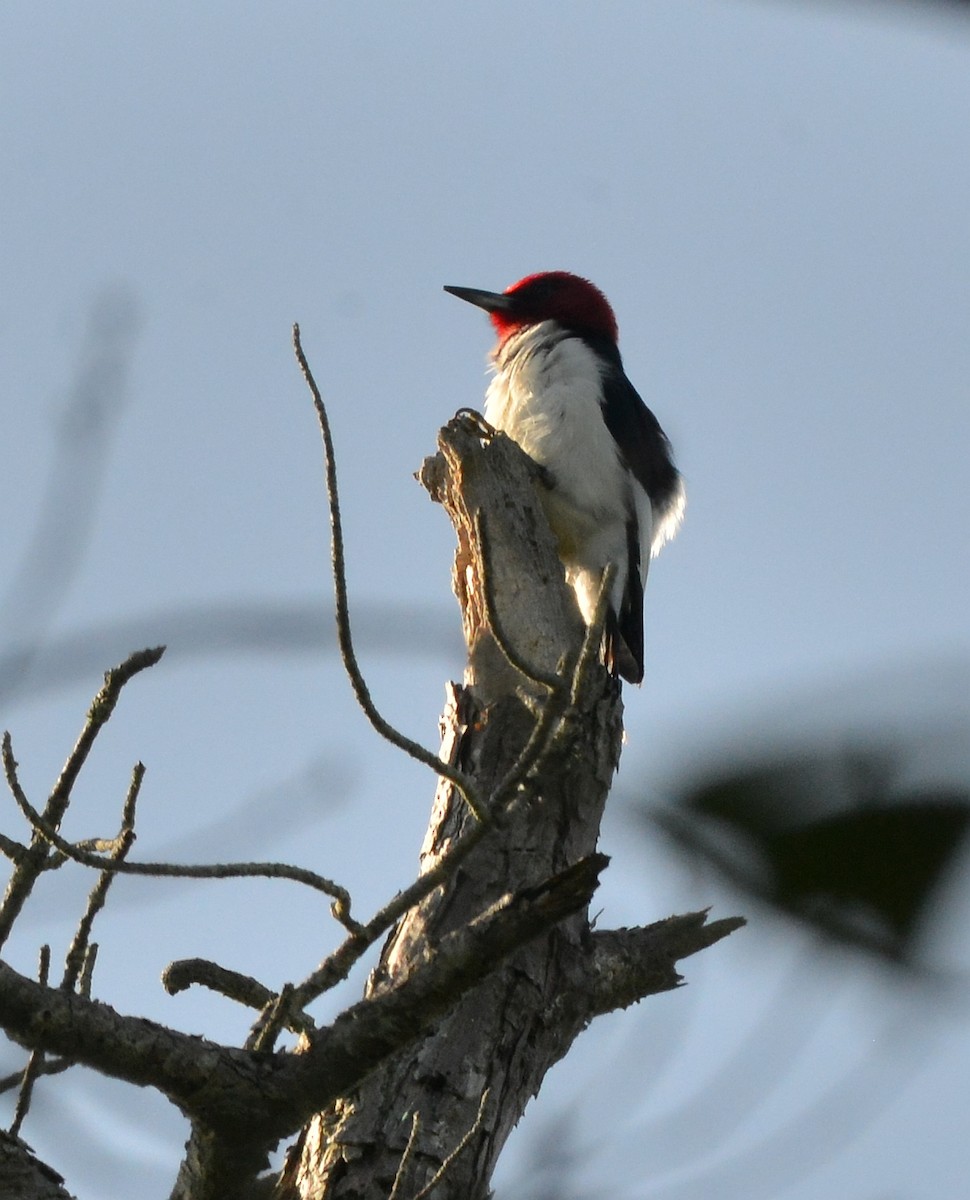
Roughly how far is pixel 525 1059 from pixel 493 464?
6.53 feet

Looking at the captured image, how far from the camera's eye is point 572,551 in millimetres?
5566

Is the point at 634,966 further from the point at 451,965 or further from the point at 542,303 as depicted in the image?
the point at 542,303

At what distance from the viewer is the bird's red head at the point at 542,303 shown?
294 inches

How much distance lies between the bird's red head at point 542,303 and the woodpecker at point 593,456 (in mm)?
197

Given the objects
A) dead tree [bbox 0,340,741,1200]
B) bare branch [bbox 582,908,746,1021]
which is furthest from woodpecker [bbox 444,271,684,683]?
bare branch [bbox 582,908,746,1021]

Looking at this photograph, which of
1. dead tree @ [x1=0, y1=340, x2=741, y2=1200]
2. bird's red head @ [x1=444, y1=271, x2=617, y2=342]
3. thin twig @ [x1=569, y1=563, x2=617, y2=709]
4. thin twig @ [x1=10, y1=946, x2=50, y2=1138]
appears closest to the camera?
thin twig @ [x1=569, y1=563, x2=617, y2=709]

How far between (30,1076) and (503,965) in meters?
0.96

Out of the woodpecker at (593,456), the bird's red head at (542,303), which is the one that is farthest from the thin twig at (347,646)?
the bird's red head at (542,303)

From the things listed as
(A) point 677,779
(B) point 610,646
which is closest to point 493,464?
(B) point 610,646

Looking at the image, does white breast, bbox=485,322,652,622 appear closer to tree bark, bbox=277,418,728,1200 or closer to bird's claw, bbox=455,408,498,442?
bird's claw, bbox=455,408,498,442

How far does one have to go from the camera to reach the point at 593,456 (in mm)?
5621

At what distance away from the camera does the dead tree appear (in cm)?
214

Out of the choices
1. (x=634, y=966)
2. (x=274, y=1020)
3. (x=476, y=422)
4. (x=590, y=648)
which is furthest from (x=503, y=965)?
(x=476, y=422)

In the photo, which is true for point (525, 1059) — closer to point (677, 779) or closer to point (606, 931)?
point (606, 931)
